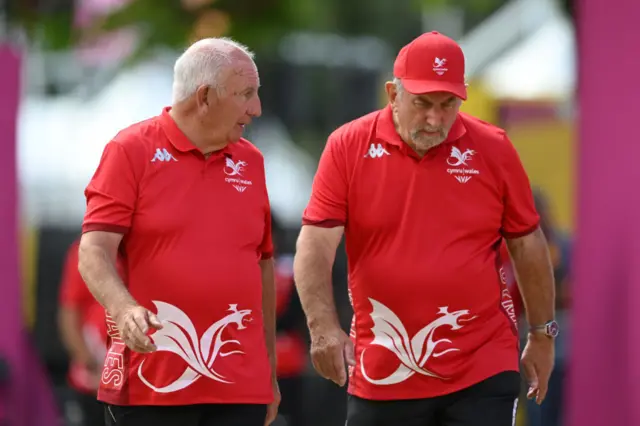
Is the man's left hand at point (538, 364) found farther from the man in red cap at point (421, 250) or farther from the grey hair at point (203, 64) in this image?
the grey hair at point (203, 64)

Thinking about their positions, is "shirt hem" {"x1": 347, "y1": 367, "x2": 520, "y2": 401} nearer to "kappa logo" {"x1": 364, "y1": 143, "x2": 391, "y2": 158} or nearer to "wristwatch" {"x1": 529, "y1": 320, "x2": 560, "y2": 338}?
"wristwatch" {"x1": 529, "y1": 320, "x2": 560, "y2": 338}

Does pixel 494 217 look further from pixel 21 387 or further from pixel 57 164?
pixel 57 164

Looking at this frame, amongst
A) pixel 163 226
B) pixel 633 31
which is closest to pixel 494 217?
pixel 163 226

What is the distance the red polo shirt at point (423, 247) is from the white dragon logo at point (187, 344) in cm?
68

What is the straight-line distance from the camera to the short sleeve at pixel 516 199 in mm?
5926

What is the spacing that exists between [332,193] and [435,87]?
0.59m

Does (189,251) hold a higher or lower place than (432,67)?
lower

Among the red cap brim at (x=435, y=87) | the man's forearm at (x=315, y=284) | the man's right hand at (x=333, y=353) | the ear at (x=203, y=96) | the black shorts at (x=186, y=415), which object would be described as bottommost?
the black shorts at (x=186, y=415)

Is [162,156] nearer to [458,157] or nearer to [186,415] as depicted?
[186,415]

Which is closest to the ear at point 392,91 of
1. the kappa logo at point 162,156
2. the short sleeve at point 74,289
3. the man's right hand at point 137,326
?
the kappa logo at point 162,156

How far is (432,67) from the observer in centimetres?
574

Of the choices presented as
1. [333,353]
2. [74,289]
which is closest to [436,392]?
[333,353]

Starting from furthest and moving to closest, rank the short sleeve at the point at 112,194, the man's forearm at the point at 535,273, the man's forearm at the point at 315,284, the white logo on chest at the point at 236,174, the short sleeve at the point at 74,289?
the short sleeve at the point at 74,289, the man's forearm at the point at 535,273, the man's forearm at the point at 315,284, the white logo on chest at the point at 236,174, the short sleeve at the point at 112,194

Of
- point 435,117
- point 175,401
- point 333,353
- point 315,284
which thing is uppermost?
point 435,117
